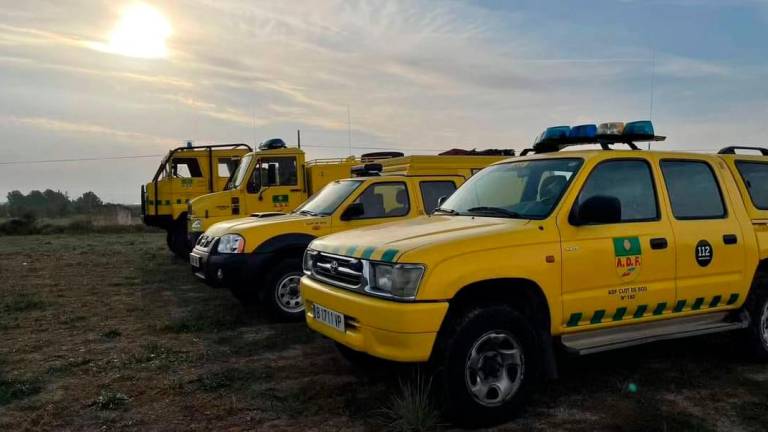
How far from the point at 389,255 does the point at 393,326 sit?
437mm

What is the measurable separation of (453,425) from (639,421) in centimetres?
122

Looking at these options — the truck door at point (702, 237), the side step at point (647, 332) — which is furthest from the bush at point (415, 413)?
the truck door at point (702, 237)

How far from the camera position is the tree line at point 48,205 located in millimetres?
31878

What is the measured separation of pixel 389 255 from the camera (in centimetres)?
359

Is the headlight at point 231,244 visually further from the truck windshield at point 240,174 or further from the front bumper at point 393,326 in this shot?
the truck windshield at point 240,174

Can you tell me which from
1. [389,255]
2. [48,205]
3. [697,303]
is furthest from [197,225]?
[48,205]

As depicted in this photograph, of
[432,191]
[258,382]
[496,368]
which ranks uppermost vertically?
[432,191]

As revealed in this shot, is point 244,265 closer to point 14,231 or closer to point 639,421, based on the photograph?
point 639,421

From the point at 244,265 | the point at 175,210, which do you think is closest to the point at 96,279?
the point at 175,210

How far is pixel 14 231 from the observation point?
987 inches

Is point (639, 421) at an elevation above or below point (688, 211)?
below

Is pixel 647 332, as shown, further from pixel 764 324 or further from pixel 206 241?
pixel 206 241

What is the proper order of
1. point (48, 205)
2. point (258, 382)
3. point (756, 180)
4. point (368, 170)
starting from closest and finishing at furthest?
point (258, 382)
point (756, 180)
point (368, 170)
point (48, 205)

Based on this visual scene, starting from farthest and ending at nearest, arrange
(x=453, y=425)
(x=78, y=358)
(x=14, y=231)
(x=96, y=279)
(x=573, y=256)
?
1. (x=14, y=231)
2. (x=96, y=279)
3. (x=78, y=358)
4. (x=573, y=256)
5. (x=453, y=425)
